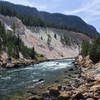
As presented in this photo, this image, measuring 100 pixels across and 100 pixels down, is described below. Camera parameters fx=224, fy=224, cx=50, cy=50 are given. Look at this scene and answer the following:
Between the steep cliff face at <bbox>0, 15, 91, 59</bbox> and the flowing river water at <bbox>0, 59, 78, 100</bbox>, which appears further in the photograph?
the steep cliff face at <bbox>0, 15, 91, 59</bbox>

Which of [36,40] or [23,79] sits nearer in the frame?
[23,79]

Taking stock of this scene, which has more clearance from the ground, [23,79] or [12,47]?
[12,47]

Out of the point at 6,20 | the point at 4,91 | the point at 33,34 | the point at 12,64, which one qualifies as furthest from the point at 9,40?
the point at 4,91

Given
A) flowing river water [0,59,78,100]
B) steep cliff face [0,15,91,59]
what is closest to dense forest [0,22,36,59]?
steep cliff face [0,15,91,59]

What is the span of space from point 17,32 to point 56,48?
36846 mm

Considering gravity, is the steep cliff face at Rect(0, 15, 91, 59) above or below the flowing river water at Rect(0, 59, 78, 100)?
above

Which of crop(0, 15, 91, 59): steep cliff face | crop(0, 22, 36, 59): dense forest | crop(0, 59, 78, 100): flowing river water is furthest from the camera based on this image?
crop(0, 15, 91, 59): steep cliff face

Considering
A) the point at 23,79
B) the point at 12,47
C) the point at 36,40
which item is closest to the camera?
the point at 23,79

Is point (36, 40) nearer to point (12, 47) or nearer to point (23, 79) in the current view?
point (12, 47)

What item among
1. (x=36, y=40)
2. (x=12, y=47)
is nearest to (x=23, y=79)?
(x=12, y=47)

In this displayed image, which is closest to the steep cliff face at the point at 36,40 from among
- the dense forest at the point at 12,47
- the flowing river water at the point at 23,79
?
the dense forest at the point at 12,47

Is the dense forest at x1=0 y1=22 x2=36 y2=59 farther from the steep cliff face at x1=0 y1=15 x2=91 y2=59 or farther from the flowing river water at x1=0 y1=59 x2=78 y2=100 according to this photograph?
the flowing river water at x1=0 y1=59 x2=78 y2=100

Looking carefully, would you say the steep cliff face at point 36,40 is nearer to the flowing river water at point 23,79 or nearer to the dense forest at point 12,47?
the dense forest at point 12,47

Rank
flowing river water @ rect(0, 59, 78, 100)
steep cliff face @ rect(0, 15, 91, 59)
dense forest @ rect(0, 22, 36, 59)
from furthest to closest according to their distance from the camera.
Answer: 1. steep cliff face @ rect(0, 15, 91, 59)
2. dense forest @ rect(0, 22, 36, 59)
3. flowing river water @ rect(0, 59, 78, 100)
